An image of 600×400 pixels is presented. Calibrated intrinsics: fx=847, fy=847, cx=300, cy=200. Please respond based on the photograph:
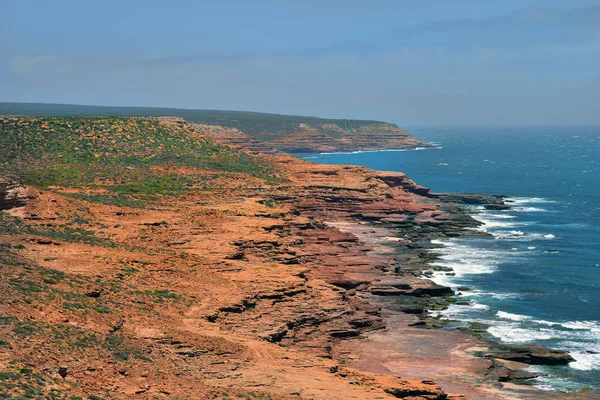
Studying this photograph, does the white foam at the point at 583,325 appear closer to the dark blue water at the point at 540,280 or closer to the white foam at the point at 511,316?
the dark blue water at the point at 540,280

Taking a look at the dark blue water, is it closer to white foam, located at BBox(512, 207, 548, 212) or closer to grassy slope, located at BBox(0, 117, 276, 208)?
white foam, located at BBox(512, 207, 548, 212)

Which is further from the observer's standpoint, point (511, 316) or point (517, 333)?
point (511, 316)

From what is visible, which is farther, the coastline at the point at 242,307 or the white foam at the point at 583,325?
the white foam at the point at 583,325

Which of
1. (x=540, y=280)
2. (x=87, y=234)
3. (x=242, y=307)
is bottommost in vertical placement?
(x=540, y=280)

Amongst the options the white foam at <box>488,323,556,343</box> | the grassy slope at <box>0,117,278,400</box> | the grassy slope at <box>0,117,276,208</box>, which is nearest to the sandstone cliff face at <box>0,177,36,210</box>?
the grassy slope at <box>0,117,278,400</box>

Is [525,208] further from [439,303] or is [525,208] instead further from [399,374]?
[399,374]

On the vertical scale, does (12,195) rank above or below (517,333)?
above

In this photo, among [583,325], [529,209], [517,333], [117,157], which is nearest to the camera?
[517,333]

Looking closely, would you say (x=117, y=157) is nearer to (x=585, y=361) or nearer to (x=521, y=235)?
(x=521, y=235)

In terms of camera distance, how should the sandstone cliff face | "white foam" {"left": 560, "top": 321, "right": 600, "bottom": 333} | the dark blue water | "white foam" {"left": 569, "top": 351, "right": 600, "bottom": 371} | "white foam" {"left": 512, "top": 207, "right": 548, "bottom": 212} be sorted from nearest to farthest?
1. "white foam" {"left": 569, "top": 351, "right": 600, "bottom": 371}
2. the dark blue water
3. the sandstone cliff face
4. "white foam" {"left": 560, "top": 321, "right": 600, "bottom": 333}
5. "white foam" {"left": 512, "top": 207, "right": 548, "bottom": 212}

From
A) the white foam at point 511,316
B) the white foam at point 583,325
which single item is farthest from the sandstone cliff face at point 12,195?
the white foam at point 583,325

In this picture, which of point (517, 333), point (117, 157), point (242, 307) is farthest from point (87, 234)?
point (117, 157)

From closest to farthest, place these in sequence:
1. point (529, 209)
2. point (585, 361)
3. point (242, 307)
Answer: point (242, 307) < point (585, 361) < point (529, 209)
